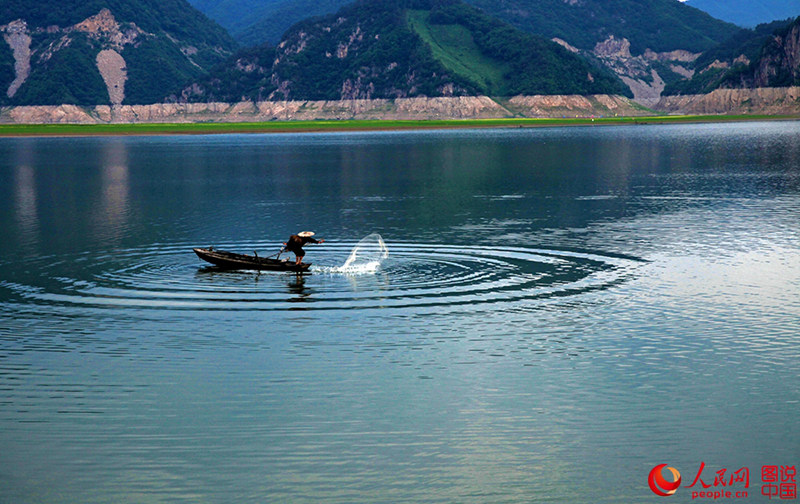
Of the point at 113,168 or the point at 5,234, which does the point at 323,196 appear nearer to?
the point at 5,234

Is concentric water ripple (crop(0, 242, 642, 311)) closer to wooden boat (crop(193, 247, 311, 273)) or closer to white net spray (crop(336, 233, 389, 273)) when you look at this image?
wooden boat (crop(193, 247, 311, 273))

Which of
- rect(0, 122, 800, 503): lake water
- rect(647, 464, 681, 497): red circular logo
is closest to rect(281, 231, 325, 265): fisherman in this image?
rect(0, 122, 800, 503): lake water

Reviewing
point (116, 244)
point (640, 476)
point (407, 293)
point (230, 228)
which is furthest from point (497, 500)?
point (230, 228)

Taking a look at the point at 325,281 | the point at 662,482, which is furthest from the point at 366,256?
the point at 662,482

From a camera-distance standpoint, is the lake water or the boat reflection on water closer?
the lake water

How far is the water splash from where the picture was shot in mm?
48062

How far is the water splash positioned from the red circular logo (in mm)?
27110

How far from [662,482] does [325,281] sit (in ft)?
86.8

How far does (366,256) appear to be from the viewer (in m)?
52.2

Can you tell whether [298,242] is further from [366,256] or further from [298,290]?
[366,256]

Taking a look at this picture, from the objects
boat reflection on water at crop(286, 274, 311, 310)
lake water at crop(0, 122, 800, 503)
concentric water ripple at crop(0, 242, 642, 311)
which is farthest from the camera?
boat reflection on water at crop(286, 274, 311, 310)

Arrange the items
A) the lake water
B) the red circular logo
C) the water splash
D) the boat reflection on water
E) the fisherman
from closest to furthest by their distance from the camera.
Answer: the red circular logo < the lake water < the boat reflection on water < the fisherman < the water splash

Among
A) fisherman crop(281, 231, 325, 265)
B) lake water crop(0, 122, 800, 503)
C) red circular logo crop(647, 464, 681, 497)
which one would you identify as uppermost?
fisherman crop(281, 231, 325, 265)

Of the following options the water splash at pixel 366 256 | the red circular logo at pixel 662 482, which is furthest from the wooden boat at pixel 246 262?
the red circular logo at pixel 662 482
